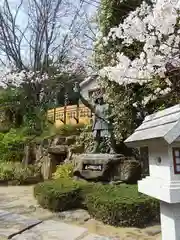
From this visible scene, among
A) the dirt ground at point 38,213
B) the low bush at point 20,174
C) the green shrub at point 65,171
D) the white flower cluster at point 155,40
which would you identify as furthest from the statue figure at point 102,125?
the white flower cluster at point 155,40

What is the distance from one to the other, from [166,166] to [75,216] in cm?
332

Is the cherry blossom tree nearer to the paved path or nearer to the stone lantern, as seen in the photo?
the stone lantern

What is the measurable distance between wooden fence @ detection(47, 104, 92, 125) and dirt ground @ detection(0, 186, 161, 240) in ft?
19.7

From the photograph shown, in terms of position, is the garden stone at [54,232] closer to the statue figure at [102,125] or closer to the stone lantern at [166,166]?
the stone lantern at [166,166]

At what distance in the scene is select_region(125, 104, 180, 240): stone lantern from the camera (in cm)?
237

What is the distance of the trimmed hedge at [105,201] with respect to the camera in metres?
4.85

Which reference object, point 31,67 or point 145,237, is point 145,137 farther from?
point 31,67

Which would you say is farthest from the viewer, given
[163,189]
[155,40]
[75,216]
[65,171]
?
[65,171]

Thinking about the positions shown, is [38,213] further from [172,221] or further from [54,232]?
[172,221]

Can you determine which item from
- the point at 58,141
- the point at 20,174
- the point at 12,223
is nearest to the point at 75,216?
the point at 12,223

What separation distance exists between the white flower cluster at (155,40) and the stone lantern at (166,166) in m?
1.49

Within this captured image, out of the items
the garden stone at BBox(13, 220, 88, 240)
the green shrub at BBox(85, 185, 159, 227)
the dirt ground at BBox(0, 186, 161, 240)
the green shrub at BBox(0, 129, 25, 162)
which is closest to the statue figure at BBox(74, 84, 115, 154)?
the dirt ground at BBox(0, 186, 161, 240)

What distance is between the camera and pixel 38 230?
473 centimetres

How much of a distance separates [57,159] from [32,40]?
8952 millimetres
